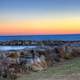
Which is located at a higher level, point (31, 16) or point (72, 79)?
point (31, 16)

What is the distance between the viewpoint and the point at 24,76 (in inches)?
108

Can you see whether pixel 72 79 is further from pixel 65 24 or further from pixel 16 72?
pixel 65 24

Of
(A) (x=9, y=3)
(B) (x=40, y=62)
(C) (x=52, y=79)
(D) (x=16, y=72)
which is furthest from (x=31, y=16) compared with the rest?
(C) (x=52, y=79)

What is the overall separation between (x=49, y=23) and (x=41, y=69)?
996 mm

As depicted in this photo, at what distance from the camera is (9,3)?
10.2 feet

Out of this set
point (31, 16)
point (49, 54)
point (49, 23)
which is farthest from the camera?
point (49, 54)

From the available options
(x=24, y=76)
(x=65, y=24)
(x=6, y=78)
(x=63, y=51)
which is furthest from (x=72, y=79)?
(x=63, y=51)

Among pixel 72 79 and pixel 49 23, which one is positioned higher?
pixel 49 23

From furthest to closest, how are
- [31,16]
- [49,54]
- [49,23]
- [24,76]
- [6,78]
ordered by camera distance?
[49,54]
[49,23]
[31,16]
[24,76]
[6,78]

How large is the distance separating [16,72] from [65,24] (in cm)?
154

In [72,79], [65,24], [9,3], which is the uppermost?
[9,3]

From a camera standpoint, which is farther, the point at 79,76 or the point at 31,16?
the point at 31,16

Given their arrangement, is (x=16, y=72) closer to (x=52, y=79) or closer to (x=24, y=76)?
(x=24, y=76)

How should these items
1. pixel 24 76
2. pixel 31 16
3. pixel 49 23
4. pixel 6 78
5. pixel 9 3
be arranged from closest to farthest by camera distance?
pixel 6 78, pixel 24 76, pixel 9 3, pixel 31 16, pixel 49 23
